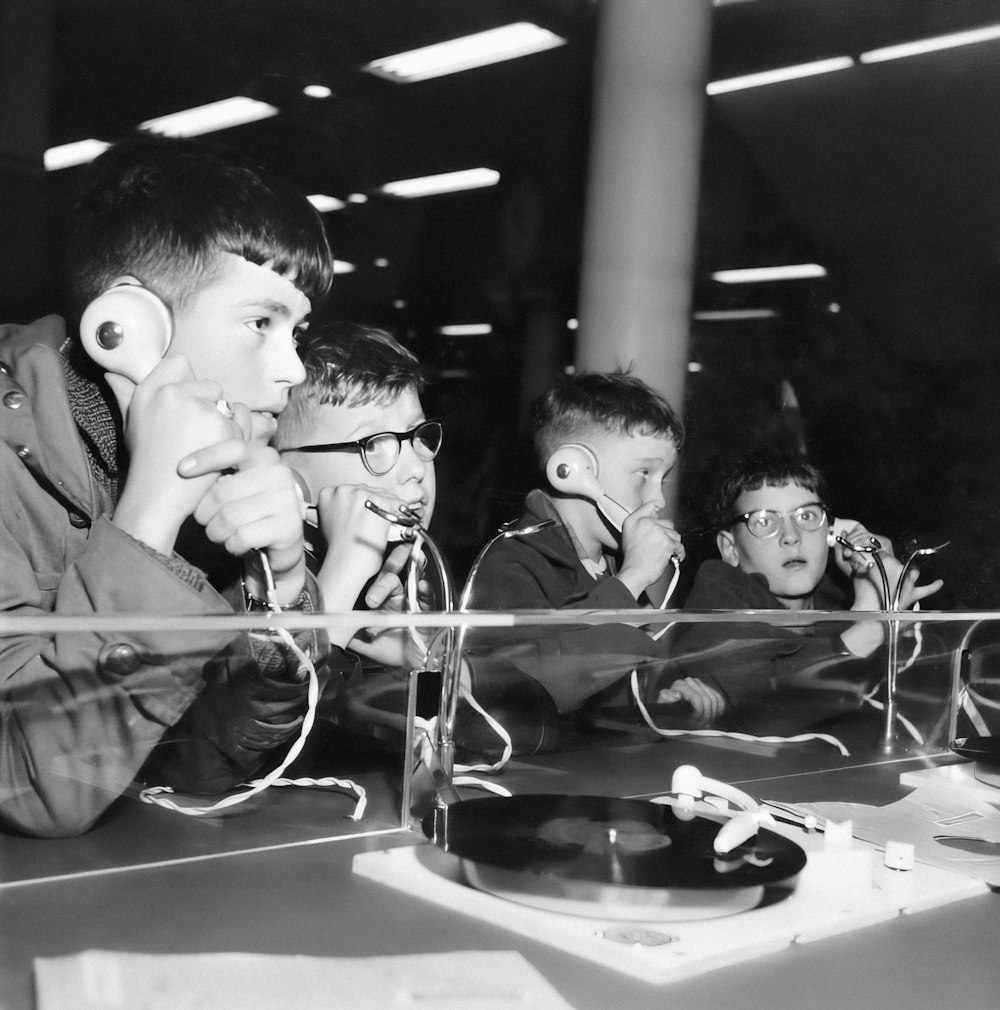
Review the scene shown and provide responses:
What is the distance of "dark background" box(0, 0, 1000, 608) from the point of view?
4.13 feet

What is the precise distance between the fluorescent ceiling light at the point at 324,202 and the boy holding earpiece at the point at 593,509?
18.7 inches

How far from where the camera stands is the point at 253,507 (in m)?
1.03

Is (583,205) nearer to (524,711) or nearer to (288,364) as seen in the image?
(288,364)

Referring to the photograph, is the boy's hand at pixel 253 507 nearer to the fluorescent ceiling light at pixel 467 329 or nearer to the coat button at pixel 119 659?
the coat button at pixel 119 659

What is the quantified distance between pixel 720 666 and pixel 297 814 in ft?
1.77

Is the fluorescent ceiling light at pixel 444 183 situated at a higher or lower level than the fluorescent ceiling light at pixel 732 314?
higher

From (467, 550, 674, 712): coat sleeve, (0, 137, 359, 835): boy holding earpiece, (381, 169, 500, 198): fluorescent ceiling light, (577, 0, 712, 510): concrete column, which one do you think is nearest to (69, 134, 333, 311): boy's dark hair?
(0, 137, 359, 835): boy holding earpiece

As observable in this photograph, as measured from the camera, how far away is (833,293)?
223 cm

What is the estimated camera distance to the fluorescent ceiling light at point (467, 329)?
159 centimetres

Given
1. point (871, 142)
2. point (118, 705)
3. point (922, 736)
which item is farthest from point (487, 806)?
point (871, 142)

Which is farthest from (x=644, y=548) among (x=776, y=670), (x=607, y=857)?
(x=607, y=857)

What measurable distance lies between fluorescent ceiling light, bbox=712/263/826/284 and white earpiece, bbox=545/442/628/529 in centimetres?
50

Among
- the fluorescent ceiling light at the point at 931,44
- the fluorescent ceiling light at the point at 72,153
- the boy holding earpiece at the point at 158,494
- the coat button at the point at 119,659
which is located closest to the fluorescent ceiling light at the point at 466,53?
the boy holding earpiece at the point at 158,494

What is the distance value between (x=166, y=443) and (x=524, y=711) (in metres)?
0.39
